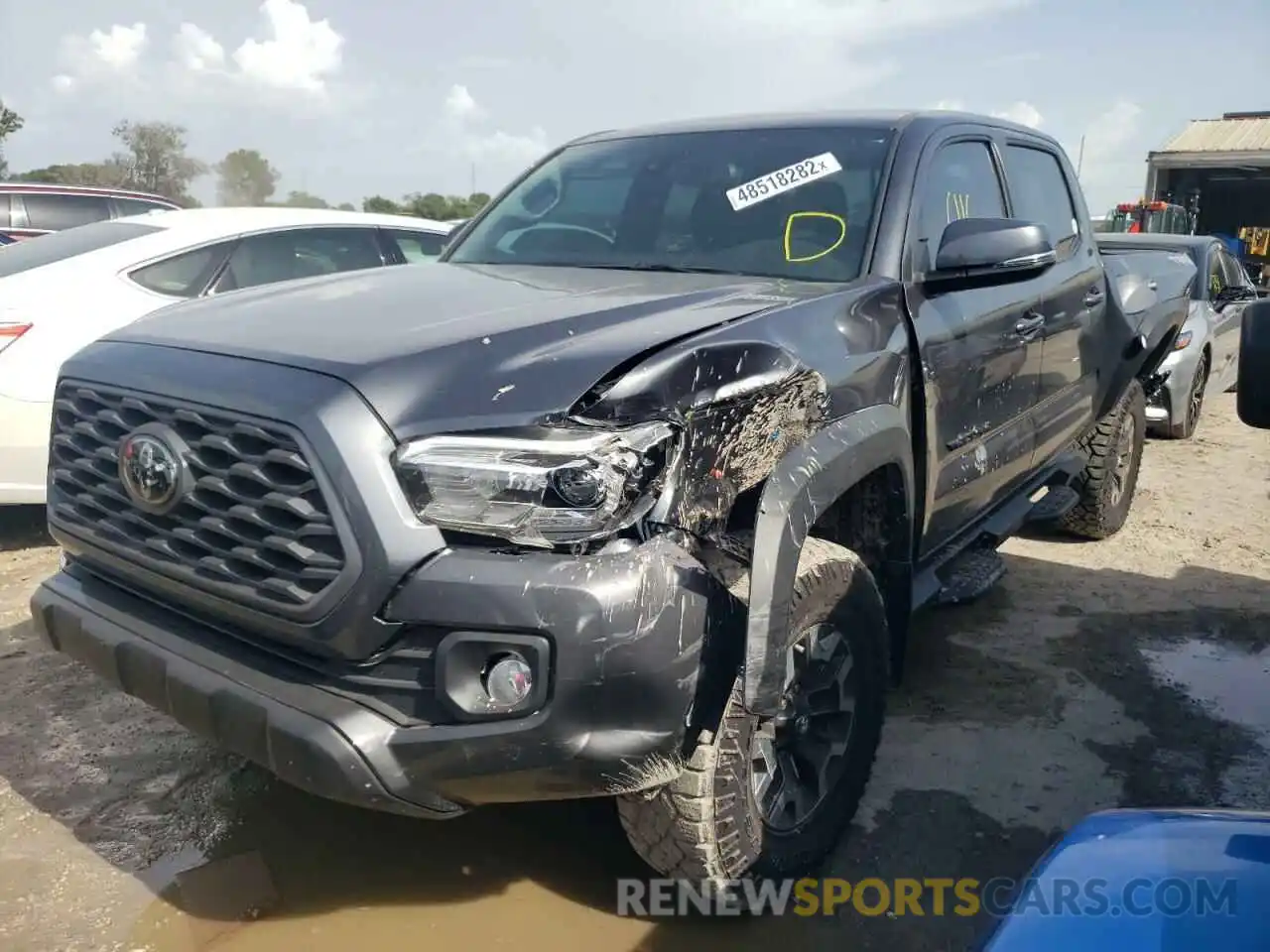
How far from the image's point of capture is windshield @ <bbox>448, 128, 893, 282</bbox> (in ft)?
10.3

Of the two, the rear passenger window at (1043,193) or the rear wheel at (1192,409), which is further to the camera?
the rear wheel at (1192,409)

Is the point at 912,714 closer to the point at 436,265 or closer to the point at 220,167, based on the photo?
the point at 436,265

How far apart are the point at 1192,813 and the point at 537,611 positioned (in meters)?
1.08

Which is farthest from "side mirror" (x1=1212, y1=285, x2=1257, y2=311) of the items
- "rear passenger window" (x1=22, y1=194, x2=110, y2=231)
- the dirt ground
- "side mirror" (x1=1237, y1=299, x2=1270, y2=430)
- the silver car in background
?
"rear passenger window" (x1=22, y1=194, x2=110, y2=231)

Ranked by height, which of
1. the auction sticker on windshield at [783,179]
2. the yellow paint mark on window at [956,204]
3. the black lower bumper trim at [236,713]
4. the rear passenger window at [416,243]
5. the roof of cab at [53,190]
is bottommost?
the black lower bumper trim at [236,713]

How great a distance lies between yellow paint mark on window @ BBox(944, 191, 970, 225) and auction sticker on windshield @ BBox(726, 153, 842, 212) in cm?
44

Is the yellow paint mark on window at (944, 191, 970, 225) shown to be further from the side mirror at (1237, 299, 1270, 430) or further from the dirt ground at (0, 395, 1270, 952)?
the dirt ground at (0, 395, 1270, 952)

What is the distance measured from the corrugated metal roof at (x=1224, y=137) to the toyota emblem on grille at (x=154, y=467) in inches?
955

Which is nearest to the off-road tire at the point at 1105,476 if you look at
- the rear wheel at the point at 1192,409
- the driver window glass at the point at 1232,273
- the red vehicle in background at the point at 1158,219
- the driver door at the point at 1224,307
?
the rear wheel at the point at 1192,409

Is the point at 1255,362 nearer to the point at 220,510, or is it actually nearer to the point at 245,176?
the point at 220,510

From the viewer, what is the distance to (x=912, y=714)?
3.66m

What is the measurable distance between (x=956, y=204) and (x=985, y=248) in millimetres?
609

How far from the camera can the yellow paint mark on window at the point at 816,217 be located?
3.08 m

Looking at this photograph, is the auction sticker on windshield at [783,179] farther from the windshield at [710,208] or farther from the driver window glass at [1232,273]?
the driver window glass at [1232,273]
